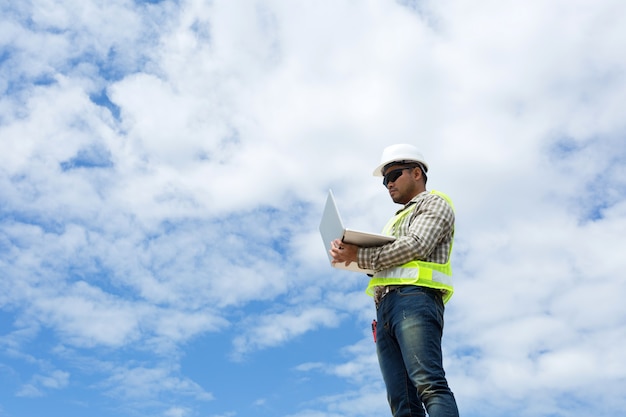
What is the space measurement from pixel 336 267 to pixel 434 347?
1031 millimetres

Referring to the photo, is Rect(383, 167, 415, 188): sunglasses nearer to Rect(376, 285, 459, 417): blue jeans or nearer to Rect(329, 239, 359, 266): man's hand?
Rect(329, 239, 359, 266): man's hand

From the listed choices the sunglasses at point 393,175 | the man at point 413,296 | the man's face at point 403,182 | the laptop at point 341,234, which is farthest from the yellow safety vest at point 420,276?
the sunglasses at point 393,175

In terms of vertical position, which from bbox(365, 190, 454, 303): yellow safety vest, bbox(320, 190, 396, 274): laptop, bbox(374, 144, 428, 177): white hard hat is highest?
bbox(374, 144, 428, 177): white hard hat

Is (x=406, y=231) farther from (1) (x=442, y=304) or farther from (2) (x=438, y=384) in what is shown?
(2) (x=438, y=384)

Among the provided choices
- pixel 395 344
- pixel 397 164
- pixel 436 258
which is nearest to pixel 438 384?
pixel 395 344

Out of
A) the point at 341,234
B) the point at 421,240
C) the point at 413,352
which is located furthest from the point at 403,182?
the point at 413,352

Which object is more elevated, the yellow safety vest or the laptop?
the laptop

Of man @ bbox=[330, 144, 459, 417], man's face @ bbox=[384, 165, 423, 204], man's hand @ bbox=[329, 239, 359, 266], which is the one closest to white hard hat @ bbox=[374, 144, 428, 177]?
man's face @ bbox=[384, 165, 423, 204]

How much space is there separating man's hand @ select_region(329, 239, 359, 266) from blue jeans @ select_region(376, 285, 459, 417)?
0.42m

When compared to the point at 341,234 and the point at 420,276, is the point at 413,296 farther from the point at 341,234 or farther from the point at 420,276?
the point at 341,234

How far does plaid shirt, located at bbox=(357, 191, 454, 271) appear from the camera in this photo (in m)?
5.34

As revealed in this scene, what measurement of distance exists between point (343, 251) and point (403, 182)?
3.12 ft

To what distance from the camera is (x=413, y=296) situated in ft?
17.4

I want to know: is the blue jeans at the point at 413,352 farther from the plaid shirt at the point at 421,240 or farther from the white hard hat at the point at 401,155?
the white hard hat at the point at 401,155
